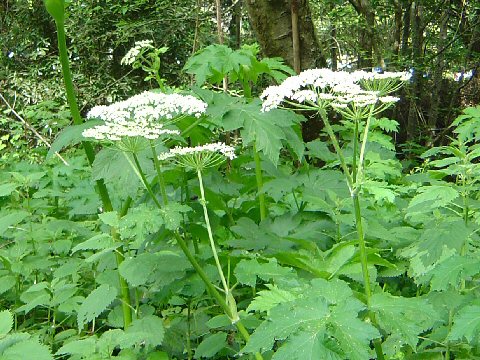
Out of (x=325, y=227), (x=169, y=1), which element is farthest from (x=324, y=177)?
(x=169, y=1)

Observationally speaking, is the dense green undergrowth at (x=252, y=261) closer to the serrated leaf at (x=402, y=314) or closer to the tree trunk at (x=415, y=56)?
the serrated leaf at (x=402, y=314)

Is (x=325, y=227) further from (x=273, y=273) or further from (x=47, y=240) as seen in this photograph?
(x=47, y=240)

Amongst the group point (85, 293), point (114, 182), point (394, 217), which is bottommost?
point (85, 293)

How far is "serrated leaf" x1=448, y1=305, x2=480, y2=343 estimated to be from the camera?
1230 mm

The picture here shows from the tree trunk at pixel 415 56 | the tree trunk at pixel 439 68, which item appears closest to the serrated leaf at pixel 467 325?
the tree trunk at pixel 439 68

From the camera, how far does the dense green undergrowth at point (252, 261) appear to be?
1.24 m

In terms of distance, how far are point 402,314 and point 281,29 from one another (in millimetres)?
3169

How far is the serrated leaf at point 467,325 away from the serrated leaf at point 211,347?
2.62ft

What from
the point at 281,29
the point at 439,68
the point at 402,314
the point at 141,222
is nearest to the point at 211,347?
the point at 141,222

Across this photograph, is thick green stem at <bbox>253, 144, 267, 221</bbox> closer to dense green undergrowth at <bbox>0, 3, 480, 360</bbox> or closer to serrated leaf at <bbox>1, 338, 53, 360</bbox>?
dense green undergrowth at <bbox>0, 3, 480, 360</bbox>

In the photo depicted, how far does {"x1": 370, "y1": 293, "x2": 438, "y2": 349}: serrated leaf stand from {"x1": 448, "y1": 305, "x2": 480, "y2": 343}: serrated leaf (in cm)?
6

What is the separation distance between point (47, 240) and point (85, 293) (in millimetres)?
510

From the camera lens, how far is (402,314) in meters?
1.24

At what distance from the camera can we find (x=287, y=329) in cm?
114
